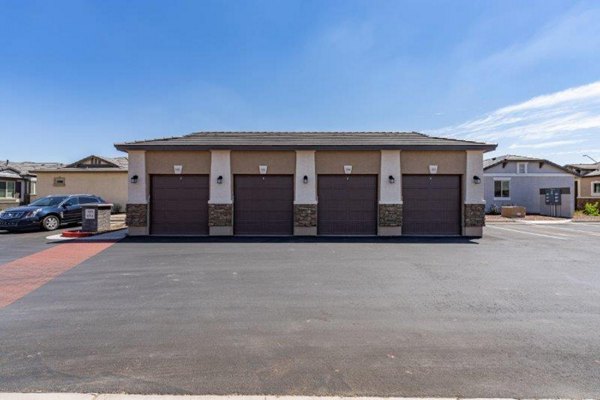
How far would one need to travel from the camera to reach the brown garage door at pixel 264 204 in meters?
12.9

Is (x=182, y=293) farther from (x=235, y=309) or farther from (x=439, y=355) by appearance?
(x=439, y=355)

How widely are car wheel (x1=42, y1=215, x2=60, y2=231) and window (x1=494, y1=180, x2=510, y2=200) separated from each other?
99.6 feet

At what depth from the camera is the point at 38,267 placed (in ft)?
25.3

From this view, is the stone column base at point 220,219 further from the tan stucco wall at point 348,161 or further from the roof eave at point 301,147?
the tan stucco wall at point 348,161

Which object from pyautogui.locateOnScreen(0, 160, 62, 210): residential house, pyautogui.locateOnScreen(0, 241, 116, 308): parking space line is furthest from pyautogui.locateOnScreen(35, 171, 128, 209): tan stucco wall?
pyautogui.locateOnScreen(0, 241, 116, 308): parking space line

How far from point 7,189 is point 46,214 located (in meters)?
17.4

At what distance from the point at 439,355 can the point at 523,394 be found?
0.85 metres

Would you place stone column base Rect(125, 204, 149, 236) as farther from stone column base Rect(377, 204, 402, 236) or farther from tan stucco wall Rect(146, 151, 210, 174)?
stone column base Rect(377, 204, 402, 236)

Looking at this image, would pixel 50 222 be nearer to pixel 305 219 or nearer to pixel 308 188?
pixel 305 219

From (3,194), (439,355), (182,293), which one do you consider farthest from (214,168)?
(3,194)

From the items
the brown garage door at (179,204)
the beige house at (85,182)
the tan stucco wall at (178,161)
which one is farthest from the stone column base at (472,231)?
the beige house at (85,182)

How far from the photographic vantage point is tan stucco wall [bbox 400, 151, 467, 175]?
12867 mm

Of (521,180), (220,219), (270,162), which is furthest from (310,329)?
(521,180)

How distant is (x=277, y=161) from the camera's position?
1288 centimetres
